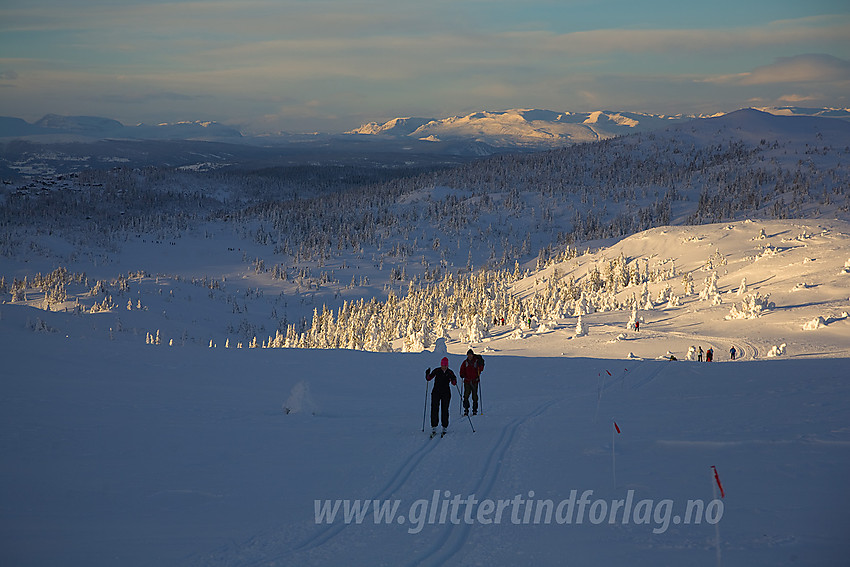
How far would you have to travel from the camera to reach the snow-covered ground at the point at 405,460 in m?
7.45

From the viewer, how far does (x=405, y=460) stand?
11375 millimetres

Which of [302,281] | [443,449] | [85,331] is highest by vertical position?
[443,449]

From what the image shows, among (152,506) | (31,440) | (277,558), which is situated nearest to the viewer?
(277,558)

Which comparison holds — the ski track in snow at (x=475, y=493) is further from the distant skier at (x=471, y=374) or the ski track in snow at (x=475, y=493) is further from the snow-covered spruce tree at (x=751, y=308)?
the snow-covered spruce tree at (x=751, y=308)

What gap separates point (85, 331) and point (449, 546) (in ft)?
190

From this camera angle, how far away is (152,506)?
9.29 meters

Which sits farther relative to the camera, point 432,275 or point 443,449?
point 432,275

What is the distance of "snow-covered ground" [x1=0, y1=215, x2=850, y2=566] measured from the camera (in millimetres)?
7449

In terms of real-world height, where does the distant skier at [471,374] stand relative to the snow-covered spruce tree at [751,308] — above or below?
above

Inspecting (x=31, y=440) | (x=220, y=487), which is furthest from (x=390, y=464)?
(x=31, y=440)

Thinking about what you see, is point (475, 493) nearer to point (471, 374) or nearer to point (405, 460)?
point (405, 460)

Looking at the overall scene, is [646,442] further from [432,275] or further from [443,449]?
[432,275]

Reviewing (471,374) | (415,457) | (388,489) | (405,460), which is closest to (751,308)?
(471,374)

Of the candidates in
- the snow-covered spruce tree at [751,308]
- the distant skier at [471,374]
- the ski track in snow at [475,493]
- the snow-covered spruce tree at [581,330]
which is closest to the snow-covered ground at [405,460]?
the ski track in snow at [475,493]
